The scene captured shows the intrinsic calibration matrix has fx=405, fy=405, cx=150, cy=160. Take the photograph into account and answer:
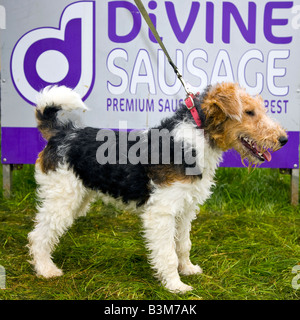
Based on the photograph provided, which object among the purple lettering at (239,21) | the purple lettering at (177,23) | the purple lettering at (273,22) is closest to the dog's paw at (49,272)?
the purple lettering at (177,23)

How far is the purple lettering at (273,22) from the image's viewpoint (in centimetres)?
514

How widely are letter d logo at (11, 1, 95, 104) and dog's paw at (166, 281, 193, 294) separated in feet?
9.56

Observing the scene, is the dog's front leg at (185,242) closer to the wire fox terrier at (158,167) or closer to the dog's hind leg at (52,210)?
the wire fox terrier at (158,167)

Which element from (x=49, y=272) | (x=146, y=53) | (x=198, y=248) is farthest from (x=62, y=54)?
(x=198, y=248)

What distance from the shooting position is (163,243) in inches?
132

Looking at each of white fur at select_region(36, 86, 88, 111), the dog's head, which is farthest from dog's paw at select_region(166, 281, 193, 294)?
white fur at select_region(36, 86, 88, 111)

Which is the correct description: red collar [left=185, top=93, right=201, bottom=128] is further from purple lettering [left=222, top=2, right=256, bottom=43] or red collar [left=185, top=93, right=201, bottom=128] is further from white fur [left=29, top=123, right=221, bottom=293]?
purple lettering [left=222, top=2, right=256, bottom=43]

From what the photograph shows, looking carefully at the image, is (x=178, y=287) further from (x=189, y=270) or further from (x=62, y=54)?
(x=62, y=54)

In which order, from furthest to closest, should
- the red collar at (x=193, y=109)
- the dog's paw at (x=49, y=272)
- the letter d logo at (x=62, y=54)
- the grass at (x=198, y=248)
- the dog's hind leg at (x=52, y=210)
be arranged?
the letter d logo at (x=62, y=54) < the dog's paw at (x=49, y=272) < the dog's hind leg at (x=52, y=210) < the grass at (x=198, y=248) < the red collar at (x=193, y=109)

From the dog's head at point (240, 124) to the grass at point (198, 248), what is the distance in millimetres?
1172
